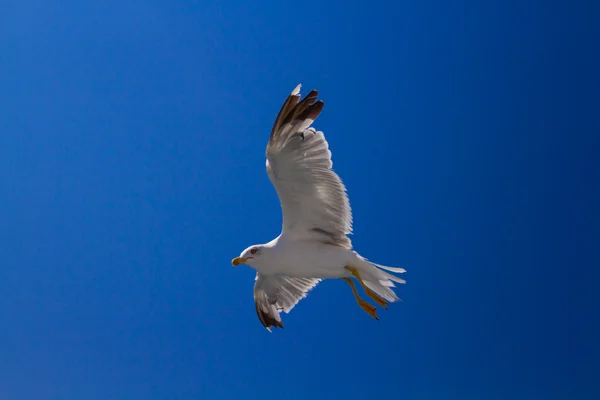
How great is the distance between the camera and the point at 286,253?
626 centimetres

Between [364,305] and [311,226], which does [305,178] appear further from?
[364,305]

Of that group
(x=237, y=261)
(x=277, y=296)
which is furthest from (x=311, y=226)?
(x=277, y=296)

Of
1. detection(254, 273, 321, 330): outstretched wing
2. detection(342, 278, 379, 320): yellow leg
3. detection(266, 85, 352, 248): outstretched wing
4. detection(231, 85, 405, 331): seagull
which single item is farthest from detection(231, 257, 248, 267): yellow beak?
detection(342, 278, 379, 320): yellow leg

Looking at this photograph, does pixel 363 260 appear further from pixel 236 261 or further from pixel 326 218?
pixel 236 261

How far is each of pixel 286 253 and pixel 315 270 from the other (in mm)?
332

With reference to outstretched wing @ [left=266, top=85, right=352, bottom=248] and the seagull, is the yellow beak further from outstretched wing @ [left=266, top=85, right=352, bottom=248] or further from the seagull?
outstretched wing @ [left=266, top=85, right=352, bottom=248]

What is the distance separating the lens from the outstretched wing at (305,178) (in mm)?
5504

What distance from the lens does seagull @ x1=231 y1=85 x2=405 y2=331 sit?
569cm

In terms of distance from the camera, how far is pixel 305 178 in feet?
19.3

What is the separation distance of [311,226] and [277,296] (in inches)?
50.8

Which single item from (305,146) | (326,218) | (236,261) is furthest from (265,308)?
(305,146)

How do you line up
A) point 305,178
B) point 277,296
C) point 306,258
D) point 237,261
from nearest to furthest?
point 305,178, point 306,258, point 237,261, point 277,296

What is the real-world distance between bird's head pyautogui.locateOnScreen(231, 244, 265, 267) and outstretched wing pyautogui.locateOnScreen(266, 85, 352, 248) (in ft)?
0.97

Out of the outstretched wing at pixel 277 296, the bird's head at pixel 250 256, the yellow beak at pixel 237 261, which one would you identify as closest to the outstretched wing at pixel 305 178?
the bird's head at pixel 250 256
